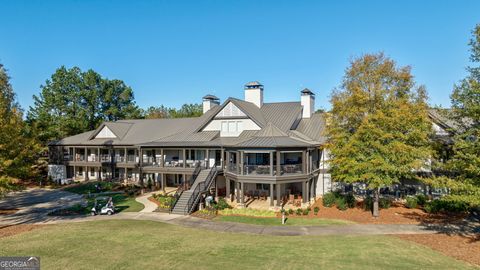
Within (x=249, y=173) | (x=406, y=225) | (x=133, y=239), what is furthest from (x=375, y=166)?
(x=133, y=239)

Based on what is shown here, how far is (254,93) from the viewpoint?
1492 inches

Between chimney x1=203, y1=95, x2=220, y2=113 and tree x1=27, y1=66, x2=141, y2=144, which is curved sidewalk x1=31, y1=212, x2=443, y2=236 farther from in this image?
tree x1=27, y1=66, x2=141, y2=144

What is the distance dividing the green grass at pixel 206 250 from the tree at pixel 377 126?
17.8 ft

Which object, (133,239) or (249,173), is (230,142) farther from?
(133,239)

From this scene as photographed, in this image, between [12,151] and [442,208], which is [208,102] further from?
[442,208]

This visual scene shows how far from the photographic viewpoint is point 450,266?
46.3 ft

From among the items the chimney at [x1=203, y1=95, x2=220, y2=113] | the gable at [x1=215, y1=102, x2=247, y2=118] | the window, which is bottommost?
the window

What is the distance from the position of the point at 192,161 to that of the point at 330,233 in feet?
61.7

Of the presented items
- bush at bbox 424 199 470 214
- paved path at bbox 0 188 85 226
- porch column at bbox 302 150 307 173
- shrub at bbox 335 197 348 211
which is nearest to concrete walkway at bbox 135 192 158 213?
paved path at bbox 0 188 85 226

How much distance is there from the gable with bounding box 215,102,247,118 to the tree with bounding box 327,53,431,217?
11275 millimetres

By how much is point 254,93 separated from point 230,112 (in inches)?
238

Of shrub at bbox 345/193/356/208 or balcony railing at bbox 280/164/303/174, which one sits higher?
balcony railing at bbox 280/164/303/174

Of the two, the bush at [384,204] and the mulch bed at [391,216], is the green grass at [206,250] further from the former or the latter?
the bush at [384,204]

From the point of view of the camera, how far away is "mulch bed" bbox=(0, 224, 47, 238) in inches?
769
